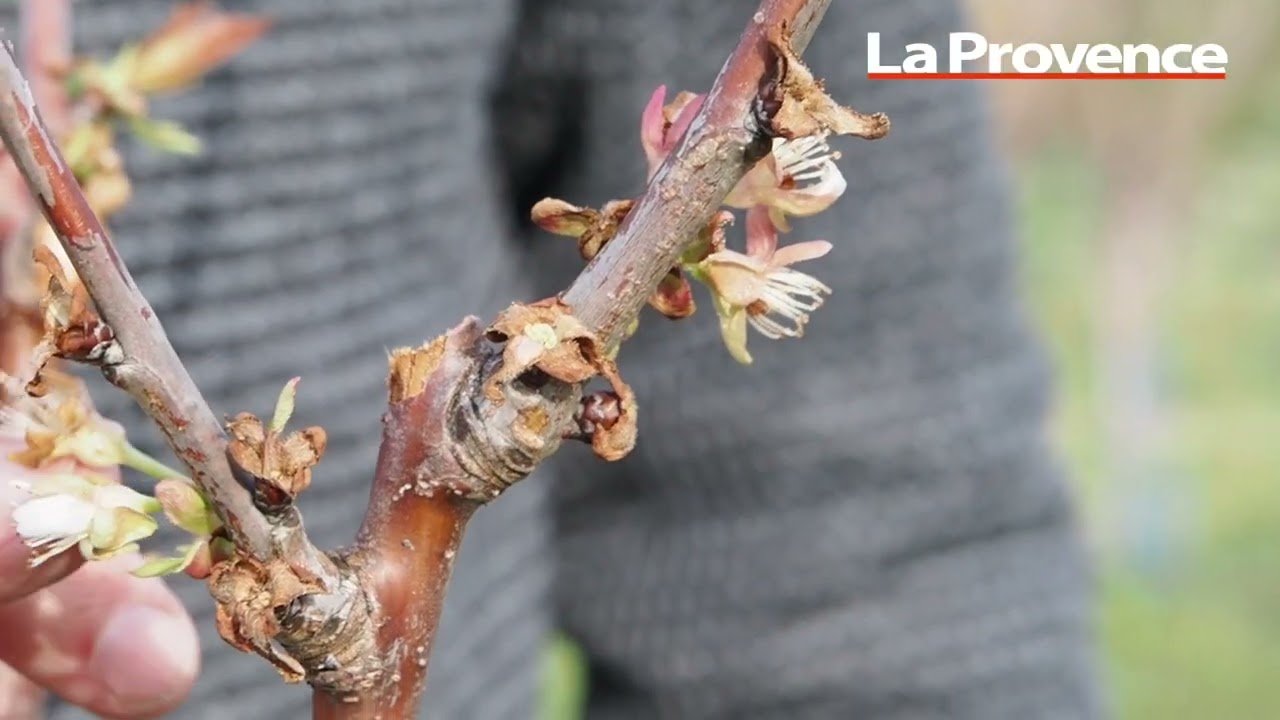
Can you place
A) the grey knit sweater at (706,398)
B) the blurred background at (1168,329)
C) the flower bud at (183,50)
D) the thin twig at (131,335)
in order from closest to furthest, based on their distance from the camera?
the thin twig at (131,335) → the flower bud at (183,50) → the grey knit sweater at (706,398) → the blurred background at (1168,329)

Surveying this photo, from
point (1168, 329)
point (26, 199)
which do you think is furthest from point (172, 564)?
point (1168, 329)

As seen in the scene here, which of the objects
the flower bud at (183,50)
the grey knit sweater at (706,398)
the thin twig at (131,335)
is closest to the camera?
the thin twig at (131,335)

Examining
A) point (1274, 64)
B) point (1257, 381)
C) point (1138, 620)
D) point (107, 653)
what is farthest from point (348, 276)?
point (1257, 381)

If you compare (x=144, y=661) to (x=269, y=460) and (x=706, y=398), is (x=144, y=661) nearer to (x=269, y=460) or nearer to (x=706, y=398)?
(x=269, y=460)

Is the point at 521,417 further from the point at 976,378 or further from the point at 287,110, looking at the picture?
the point at 976,378

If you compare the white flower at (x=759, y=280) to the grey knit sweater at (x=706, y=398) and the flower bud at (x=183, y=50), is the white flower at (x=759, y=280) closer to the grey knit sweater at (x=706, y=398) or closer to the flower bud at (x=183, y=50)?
the flower bud at (x=183, y=50)

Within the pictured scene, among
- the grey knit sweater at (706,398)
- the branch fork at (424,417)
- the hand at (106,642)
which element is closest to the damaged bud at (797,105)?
the branch fork at (424,417)

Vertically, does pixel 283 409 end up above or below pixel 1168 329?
below
